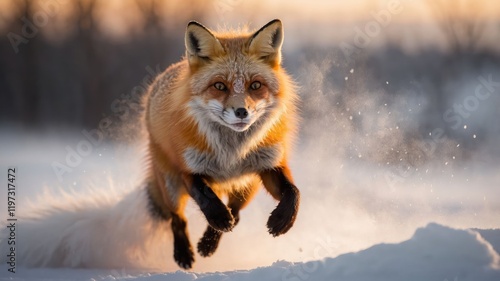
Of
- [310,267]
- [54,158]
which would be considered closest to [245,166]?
[310,267]

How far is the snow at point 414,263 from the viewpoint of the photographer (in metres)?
4.80

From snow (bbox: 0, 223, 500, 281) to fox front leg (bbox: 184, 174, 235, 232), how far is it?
0.80m

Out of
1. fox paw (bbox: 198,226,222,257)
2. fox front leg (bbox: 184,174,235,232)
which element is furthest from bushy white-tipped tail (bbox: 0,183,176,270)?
fox front leg (bbox: 184,174,235,232)

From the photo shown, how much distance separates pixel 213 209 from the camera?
6180 mm

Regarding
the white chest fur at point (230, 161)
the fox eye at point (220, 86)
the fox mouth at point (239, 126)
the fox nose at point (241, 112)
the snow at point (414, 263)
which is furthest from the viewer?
the white chest fur at point (230, 161)

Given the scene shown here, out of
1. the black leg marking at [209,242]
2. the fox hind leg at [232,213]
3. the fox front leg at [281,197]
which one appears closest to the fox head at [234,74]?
the fox front leg at [281,197]

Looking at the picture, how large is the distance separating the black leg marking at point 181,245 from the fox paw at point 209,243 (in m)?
0.14

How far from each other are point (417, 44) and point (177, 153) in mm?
19760

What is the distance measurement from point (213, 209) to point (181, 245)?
144 cm

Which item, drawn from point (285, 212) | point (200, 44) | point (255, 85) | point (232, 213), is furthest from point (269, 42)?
point (232, 213)

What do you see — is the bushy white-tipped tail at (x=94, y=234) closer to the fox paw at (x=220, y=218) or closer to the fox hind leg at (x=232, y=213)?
the fox hind leg at (x=232, y=213)

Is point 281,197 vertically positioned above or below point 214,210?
above

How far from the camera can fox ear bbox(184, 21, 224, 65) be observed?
245 inches

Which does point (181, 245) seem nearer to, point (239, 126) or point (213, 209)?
point (213, 209)
